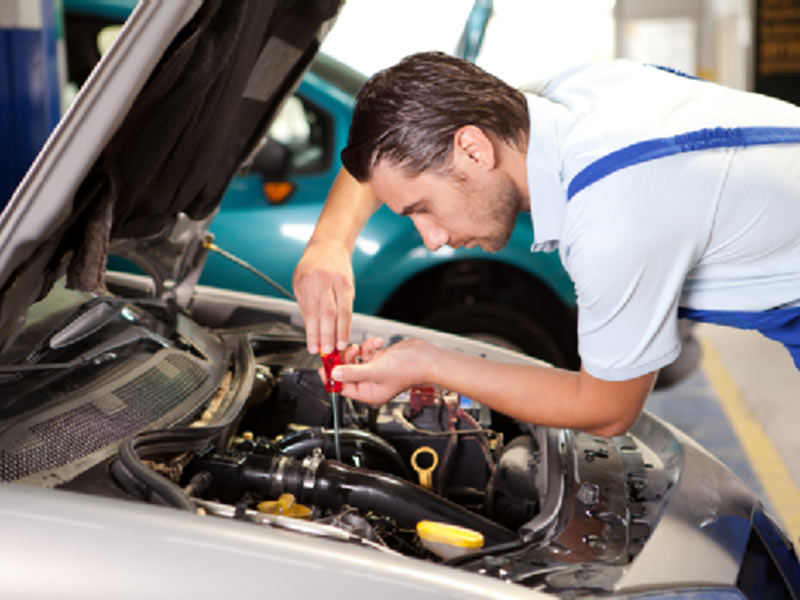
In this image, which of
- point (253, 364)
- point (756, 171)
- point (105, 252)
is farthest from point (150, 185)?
point (756, 171)

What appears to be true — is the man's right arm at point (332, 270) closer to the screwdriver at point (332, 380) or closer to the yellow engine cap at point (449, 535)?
the screwdriver at point (332, 380)

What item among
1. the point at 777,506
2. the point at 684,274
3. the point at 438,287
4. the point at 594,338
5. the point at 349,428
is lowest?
the point at 777,506

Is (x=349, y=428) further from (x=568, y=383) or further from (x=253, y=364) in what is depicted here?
(x=568, y=383)

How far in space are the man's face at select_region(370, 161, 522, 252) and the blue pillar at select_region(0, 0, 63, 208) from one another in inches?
99.5

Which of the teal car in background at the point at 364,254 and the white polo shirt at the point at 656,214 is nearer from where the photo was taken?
the white polo shirt at the point at 656,214

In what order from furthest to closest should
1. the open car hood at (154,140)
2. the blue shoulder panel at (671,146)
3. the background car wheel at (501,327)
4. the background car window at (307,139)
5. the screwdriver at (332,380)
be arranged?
the background car window at (307,139) < the background car wheel at (501,327) < the screwdriver at (332,380) < the blue shoulder panel at (671,146) < the open car hood at (154,140)

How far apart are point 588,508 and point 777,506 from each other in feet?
6.72

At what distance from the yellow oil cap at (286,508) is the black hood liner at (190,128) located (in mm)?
482

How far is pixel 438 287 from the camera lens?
3.69 metres

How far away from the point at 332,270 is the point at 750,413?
3.27 metres

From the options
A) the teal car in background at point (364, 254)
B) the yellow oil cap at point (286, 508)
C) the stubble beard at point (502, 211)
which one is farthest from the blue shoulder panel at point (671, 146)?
the teal car in background at point (364, 254)

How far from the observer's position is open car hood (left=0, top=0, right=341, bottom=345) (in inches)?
48.3

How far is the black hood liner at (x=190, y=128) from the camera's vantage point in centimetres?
141

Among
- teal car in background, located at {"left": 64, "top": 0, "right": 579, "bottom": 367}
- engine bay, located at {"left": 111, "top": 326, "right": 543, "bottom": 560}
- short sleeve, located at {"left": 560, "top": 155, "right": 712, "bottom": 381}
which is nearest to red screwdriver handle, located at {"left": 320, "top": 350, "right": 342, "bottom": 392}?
engine bay, located at {"left": 111, "top": 326, "right": 543, "bottom": 560}
